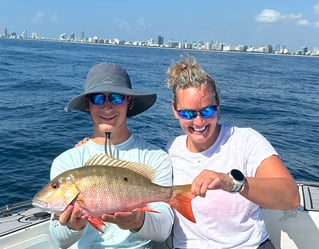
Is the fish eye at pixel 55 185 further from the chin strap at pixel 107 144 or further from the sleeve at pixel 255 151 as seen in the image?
the sleeve at pixel 255 151

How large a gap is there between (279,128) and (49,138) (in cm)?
839

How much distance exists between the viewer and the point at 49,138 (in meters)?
12.4

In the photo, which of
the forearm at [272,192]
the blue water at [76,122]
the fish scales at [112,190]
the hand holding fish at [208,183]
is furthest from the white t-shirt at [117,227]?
the blue water at [76,122]

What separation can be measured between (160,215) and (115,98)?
0.87 metres

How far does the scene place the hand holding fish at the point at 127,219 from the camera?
8.20 ft

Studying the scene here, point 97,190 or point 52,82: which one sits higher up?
point 97,190

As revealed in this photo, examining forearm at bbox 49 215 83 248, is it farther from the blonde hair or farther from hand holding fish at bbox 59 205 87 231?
the blonde hair

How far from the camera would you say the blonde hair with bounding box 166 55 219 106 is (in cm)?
294

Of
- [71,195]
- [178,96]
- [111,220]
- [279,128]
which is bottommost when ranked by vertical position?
[279,128]

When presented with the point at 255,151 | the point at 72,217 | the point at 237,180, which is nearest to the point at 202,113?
the point at 255,151

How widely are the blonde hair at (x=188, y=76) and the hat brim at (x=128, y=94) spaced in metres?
0.22

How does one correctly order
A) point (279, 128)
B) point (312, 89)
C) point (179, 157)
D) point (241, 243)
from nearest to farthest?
point (241, 243) → point (179, 157) → point (279, 128) → point (312, 89)

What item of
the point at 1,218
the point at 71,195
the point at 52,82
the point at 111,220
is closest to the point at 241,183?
the point at 111,220

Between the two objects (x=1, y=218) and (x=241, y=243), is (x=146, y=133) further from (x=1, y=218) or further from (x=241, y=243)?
(x=241, y=243)
